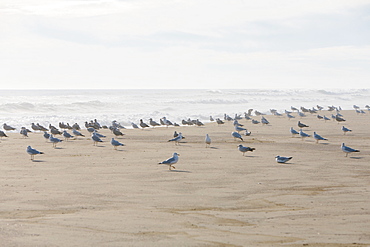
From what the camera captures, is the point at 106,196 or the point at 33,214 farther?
the point at 106,196

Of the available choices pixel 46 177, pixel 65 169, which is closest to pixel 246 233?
pixel 46 177

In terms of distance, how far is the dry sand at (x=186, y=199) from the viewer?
736 centimetres

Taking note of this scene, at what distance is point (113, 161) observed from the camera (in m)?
15.8

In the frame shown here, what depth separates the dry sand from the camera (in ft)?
24.2

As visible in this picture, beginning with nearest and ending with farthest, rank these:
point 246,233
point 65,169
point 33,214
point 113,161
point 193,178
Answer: point 246,233, point 33,214, point 193,178, point 65,169, point 113,161

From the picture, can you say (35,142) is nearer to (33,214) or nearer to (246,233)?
(33,214)

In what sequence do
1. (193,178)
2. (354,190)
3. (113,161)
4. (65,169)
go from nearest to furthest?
1. (354,190)
2. (193,178)
3. (65,169)
4. (113,161)

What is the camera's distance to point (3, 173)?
13219 mm

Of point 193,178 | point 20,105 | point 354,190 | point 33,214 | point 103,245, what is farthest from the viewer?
point 20,105

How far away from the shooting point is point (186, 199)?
33.2ft

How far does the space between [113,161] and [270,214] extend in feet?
25.8

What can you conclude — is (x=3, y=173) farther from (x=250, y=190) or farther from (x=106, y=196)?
(x=250, y=190)

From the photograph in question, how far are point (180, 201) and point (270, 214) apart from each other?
6.29 feet

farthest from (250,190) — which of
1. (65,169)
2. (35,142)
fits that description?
(35,142)
